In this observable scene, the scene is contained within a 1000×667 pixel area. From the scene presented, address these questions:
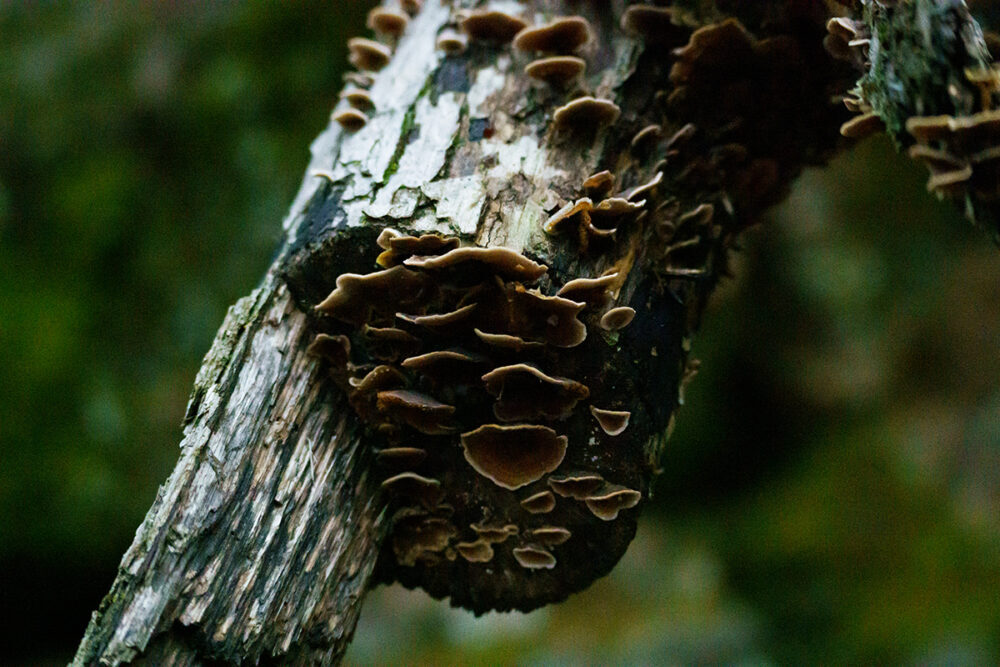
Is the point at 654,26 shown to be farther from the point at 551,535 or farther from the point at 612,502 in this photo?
the point at 551,535

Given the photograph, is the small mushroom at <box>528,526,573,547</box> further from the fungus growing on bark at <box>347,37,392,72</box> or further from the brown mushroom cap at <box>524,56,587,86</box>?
the fungus growing on bark at <box>347,37,392,72</box>

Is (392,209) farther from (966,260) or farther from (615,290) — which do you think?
(966,260)

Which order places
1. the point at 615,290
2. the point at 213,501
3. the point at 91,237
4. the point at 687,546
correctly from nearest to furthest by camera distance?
the point at 213,501 → the point at 615,290 → the point at 91,237 → the point at 687,546

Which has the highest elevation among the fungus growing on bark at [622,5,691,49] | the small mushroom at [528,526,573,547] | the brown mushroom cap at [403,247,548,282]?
the fungus growing on bark at [622,5,691,49]

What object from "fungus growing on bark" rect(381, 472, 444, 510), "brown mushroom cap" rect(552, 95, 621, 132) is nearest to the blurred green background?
"brown mushroom cap" rect(552, 95, 621, 132)

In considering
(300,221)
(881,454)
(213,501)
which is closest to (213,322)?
(300,221)

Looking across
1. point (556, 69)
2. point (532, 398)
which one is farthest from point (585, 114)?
point (532, 398)
